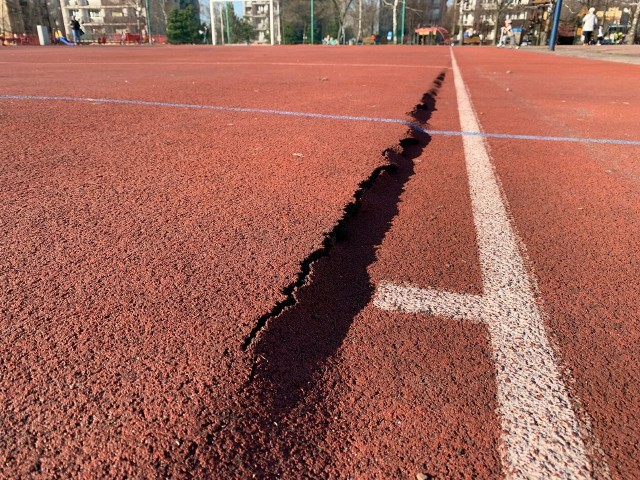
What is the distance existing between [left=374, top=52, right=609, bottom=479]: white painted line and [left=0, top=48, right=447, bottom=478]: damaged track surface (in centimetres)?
64

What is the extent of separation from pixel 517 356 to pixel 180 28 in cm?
7921

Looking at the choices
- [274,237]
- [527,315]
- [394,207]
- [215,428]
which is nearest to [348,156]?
[394,207]

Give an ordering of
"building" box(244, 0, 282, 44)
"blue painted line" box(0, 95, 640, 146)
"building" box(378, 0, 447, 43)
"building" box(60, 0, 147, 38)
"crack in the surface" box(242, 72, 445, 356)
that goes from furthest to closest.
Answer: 1. "building" box(244, 0, 282, 44)
2. "building" box(60, 0, 147, 38)
3. "building" box(378, 0, 447, 43)
4. "blue painted line" box(0, 95, 640, 146)
5. "crack in the surface" box(242, 72, 445, 356)

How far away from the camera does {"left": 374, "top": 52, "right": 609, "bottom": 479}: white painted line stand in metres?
1.27

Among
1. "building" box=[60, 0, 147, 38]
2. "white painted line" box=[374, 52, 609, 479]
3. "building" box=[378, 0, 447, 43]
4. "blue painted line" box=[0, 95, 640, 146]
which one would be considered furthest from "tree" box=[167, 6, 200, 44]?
"white painted line" box=[374, 52, 609, 479]

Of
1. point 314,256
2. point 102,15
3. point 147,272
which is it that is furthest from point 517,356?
point 102,15

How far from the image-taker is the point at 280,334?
66.7 inches

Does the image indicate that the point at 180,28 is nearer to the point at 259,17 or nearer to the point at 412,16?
the point at 259,17

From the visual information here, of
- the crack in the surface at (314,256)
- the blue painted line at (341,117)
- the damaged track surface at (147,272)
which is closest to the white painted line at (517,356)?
the crack in the surface at (314,256)

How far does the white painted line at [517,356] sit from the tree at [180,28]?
77.6 m

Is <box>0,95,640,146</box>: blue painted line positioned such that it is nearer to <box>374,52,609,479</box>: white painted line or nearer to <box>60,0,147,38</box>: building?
<box>374,52,609,479</box>: white painted line

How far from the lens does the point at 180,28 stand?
71.9m

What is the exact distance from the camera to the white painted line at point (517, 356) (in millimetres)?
1269

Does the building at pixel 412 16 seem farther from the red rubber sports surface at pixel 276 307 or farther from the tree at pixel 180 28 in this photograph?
the red rubber sports surface at pixel 276 307
